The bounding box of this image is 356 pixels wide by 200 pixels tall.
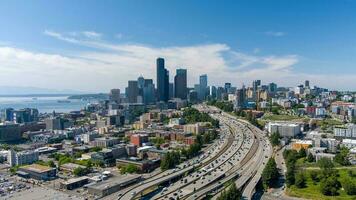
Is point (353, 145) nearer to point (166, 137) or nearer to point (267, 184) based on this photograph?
point (267, 184)

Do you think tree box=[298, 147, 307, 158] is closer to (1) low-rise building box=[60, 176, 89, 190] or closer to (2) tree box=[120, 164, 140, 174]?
(2) tree box=[120, 164, 140, 174]

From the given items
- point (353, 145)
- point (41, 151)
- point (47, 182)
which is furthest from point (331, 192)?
point (41, 151)

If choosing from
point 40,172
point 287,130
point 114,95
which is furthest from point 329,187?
point 114,95

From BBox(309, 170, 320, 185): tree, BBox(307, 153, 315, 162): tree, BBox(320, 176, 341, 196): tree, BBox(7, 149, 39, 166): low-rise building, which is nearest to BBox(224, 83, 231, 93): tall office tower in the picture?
BBox(307, 153, 315, 162): tree

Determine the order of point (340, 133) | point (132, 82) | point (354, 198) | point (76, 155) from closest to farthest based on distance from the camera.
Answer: point (354, 198)
point (76, 155)
point (340, 133)
point (132, 82)

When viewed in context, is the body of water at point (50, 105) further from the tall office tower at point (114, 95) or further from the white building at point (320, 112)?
the white building at point (320, 112)
